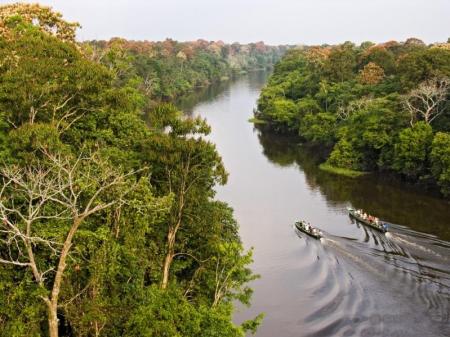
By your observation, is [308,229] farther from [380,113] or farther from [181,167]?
[380,113]

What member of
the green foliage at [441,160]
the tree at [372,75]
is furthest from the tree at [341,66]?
the green foliage at [441,160]

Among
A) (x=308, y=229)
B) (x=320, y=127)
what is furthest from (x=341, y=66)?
(x=308, y=229)

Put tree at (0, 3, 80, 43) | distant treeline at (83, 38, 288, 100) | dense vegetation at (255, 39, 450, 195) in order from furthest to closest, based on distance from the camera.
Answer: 1. distant treeline at (83, 38, 288, 100)
2. dense vegetation at (255, 39, 450, 195)
3. tree at (0, 3, 80, 43)

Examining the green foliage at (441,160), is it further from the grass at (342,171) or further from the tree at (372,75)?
the tree at (372,75)

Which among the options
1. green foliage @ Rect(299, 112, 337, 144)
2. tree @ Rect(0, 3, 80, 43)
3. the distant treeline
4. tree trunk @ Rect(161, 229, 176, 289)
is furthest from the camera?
the distant treeline

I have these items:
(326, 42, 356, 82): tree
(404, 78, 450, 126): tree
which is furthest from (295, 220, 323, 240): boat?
(326, 42, 356, 82): tree

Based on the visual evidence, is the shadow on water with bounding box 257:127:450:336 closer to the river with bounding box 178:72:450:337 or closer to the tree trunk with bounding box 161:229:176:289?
the river with bounding box 178:72:450:337
